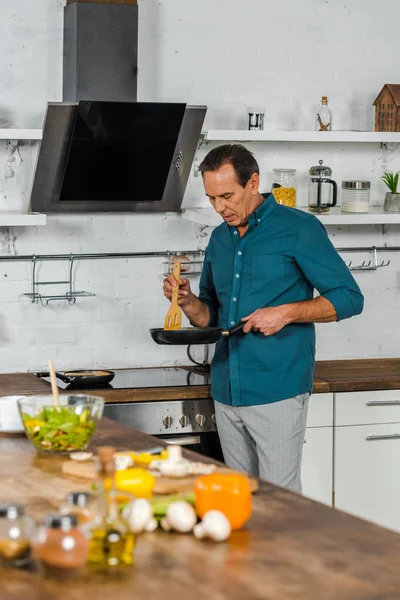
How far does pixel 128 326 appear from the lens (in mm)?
4535

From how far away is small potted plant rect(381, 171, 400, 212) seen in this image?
15.3ft

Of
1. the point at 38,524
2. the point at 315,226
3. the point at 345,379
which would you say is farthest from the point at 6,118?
the point at 38,524

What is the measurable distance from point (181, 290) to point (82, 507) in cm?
208

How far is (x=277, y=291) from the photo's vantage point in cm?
357


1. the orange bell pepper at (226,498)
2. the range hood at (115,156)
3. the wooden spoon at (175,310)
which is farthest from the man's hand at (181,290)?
the orange bell pepper at (226,498)

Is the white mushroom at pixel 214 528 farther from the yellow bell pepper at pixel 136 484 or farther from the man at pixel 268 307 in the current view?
the man at pixel 268 307

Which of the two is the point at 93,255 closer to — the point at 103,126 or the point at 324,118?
the point at 103,126

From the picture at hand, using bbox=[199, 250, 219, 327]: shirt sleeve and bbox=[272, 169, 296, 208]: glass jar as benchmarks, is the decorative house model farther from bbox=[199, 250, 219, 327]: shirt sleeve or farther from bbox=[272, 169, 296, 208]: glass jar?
bbox=[199, 250, 219, 327]: shirt sleeve

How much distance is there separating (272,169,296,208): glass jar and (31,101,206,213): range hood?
40 centimetres

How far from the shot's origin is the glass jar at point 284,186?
177 inches

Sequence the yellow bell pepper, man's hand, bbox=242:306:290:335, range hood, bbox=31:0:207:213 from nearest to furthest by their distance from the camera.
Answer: the yellow bell pepper, man's hand, bbox=242:306:290:335, range hood, bbox=31:0:207:213

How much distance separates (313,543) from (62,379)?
2332mm

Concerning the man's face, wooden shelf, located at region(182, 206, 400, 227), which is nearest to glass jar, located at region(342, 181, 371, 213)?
wooden shelf, located at region(182, 206, 400, 227)

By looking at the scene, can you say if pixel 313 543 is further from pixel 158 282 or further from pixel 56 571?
pixel 158 282
